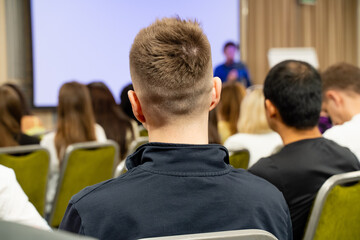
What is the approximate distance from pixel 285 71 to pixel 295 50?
768 cm

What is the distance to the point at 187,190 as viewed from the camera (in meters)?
1.01

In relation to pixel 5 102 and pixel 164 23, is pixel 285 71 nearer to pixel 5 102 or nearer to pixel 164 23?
pixel 164 23

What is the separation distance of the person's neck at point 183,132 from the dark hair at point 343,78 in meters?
1.68

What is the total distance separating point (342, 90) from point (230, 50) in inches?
238

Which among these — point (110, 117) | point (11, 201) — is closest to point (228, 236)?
point (11, 201)

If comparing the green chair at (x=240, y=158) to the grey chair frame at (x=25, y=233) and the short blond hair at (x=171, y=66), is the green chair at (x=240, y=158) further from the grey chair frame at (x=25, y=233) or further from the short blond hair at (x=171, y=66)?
the grey chair frame at (x=25, y=233)

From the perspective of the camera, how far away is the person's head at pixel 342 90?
8.51 ft

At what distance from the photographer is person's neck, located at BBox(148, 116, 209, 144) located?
3.71 feet

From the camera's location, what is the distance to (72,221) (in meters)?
1.03

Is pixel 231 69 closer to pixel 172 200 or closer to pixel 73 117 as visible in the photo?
pixel 73 117

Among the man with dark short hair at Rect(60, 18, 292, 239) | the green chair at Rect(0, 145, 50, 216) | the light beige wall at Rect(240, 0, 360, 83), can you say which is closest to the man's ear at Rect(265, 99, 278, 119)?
the man with dark short hair at Rect(60, 18, 292, 239)

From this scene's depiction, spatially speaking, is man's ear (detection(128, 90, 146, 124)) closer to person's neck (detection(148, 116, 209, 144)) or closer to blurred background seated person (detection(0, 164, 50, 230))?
person's neck (detection(148, 116, 209, 144))

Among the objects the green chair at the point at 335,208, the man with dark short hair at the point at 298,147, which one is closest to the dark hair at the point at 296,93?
the man with dark short hair at the point at 298,147

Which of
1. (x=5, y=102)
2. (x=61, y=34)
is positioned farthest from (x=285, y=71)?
(x=61, y=34)
